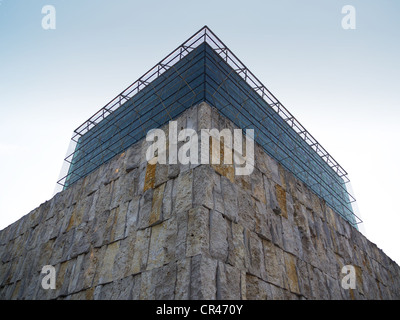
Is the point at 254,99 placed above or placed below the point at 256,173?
above

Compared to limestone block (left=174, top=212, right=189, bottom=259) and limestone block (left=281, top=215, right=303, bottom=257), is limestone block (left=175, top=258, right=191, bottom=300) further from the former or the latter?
limestone block (left=281, top=215, right=303, bottom=257)

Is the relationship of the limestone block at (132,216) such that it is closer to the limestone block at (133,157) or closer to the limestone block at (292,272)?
the limestone block at (133,157)

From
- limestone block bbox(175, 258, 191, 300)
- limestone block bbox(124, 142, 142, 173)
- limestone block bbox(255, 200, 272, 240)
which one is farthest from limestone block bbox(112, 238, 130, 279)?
limestone block bbox(255, 200, 272, 240)

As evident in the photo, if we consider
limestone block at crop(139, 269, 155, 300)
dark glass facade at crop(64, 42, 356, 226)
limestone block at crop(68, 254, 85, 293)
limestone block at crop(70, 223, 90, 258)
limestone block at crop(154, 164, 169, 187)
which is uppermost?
dark glass facade at crop(64, 42, 356, 226)

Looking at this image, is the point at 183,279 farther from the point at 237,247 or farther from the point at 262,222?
the point at 262,222

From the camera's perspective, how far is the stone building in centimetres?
645

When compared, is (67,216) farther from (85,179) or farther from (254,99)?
(254,99)

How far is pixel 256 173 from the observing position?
8695 mm

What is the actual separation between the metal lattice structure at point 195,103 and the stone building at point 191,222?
0.06 meters

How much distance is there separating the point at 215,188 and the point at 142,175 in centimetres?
242

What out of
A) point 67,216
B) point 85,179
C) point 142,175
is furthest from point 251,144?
point 67,216

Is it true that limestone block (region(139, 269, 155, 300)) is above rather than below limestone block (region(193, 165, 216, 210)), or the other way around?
below

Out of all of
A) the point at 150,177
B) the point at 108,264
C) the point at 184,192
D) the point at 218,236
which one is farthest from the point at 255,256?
the point at 108,264

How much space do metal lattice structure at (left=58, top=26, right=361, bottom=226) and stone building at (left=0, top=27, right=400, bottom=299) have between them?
0.06m
